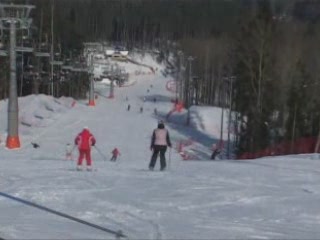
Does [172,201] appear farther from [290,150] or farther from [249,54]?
[249,54]

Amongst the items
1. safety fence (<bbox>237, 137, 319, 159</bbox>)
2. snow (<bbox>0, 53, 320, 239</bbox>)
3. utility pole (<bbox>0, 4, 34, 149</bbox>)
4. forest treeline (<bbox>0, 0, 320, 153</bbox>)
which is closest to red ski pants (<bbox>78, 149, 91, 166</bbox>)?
Result: snow (<bbox>0, 53, 320, 239</bbox>)

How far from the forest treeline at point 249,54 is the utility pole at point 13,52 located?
464 inches

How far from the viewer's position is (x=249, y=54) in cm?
5612

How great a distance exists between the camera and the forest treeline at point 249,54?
54812mm

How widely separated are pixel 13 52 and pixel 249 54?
2427cm

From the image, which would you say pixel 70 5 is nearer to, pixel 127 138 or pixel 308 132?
pixel 127 138

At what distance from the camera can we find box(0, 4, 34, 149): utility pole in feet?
114

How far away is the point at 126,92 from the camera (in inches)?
5620

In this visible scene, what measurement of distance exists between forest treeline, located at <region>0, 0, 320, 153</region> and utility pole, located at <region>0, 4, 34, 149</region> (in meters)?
11.8

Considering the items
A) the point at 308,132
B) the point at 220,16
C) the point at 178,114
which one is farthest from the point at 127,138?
the point at 220,16

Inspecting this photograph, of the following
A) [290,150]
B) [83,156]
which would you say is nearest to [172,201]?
[83,156]

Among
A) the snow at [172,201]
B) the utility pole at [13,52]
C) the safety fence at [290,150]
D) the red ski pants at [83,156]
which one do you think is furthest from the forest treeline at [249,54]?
the snow at [172,201]

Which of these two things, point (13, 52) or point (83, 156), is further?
point (13, 52)

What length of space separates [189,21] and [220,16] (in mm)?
21596
